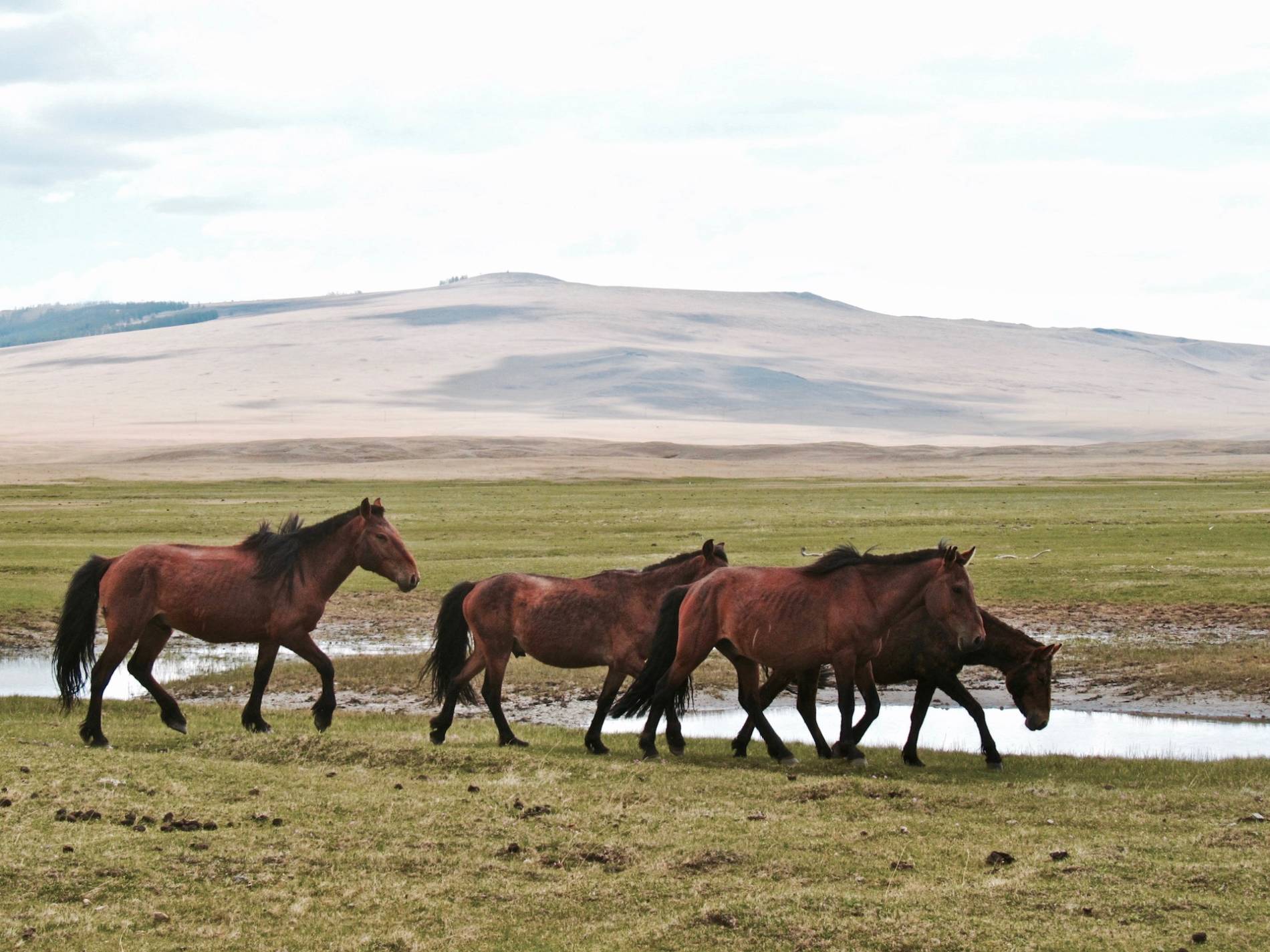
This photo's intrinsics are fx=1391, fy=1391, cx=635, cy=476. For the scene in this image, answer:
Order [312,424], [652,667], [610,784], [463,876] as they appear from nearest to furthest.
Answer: [463,876] < [610,784] < [652,667] < [312,424]

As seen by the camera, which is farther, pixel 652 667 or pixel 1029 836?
pixel 652 667

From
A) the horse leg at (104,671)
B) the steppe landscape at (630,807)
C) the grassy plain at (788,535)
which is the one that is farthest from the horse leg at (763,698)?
the grassy plain at (788,535)

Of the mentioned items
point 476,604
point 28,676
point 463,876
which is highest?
point 476,604

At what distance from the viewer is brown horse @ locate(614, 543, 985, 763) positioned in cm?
1282

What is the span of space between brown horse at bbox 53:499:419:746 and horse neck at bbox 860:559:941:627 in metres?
4.79

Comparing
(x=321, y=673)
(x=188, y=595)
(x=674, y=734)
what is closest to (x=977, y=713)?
(x=674, y=734)

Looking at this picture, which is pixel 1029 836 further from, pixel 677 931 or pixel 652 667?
pixel 652 667

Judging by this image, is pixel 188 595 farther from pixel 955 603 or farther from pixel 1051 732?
pixel 1051 732

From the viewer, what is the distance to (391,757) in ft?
40.4

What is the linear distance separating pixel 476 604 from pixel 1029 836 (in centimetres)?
630

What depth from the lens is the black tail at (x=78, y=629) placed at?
14281 mm

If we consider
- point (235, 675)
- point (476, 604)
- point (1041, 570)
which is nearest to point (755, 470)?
point (1041, 570)

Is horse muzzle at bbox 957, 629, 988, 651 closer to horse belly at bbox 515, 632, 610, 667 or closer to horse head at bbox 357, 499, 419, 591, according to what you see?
horse belly at bbox 515, 632, 610, 667

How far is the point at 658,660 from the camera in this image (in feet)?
43.9
